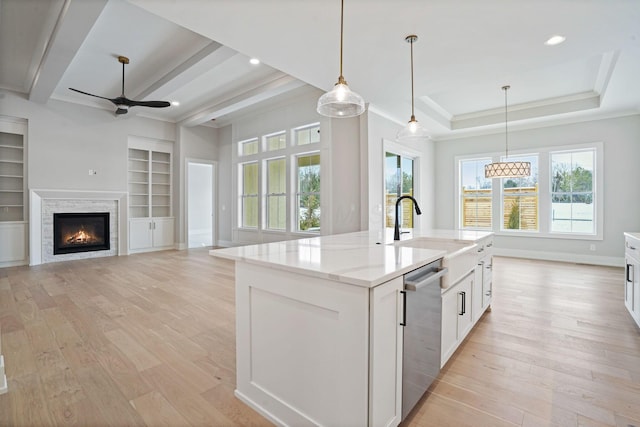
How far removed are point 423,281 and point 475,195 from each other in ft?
21.8

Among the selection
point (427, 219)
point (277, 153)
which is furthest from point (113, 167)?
point (427, 219)

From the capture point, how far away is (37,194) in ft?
19.0

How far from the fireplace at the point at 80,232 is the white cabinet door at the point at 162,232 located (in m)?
1.00

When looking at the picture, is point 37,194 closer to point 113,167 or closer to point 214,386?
point 113,167

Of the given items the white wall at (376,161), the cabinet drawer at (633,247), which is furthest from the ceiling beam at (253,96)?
the cabinet drawer at (633,247)

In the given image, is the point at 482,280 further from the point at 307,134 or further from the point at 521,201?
the point at 521,201

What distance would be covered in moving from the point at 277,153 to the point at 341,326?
5.93 meters

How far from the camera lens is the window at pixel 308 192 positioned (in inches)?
244

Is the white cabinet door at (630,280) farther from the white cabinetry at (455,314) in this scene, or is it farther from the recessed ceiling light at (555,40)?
the recessed ceiling light at (555,40)

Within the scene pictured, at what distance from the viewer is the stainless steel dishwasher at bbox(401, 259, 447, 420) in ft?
4.96

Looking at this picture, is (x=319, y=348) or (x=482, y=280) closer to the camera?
(x=319, y=348)

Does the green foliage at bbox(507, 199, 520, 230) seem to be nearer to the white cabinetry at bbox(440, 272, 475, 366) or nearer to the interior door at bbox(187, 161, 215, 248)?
the white cabinetry at bbox(440, 272, 475, 366)

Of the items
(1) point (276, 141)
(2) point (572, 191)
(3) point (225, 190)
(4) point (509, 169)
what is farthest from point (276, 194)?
(2) point (572, 191)

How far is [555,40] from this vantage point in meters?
3.09
